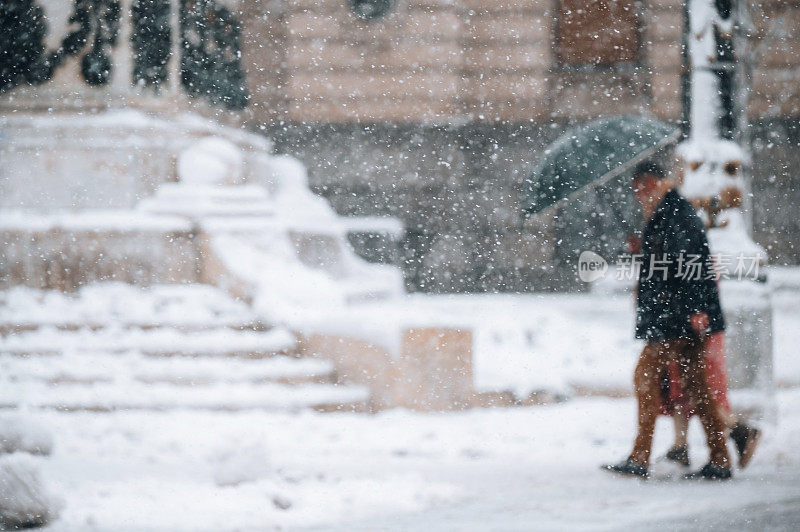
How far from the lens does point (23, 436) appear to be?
4.93 metres

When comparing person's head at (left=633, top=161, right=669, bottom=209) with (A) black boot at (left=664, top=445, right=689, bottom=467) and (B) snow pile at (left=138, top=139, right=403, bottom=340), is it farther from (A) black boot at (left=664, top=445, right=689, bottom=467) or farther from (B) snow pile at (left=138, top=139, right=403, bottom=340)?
(B) snow pile at (left=138, top=139, right=403, bottom=340)

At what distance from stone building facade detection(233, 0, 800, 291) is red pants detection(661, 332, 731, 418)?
6817 millimetres

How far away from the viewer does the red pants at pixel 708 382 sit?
451 centimetres

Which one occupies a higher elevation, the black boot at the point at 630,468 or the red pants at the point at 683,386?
the red pants at the point at 683,386

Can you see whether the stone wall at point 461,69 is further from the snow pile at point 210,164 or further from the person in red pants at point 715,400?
the person in red pants at point 715,400

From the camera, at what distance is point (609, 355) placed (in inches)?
295

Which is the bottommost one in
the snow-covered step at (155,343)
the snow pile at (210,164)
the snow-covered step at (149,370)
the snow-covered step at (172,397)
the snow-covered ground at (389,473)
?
the snow-covered ground at (389,473)

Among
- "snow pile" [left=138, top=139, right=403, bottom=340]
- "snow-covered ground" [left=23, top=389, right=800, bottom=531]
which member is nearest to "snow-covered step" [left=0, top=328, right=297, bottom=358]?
"snow pile" [left=138, top=139, right=403, bottom=340]

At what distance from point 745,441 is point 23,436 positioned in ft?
13.7

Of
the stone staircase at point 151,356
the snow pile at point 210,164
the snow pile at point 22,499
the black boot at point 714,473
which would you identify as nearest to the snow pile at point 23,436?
the snow pile at point 22,499

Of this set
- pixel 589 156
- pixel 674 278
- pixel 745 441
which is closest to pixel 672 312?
pixel 674 278

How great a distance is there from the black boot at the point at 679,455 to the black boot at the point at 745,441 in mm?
271

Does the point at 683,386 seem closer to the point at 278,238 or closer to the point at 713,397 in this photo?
the point at 713,397

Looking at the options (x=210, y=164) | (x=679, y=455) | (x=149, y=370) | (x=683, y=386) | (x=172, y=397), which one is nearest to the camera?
(x=683, y=386)
